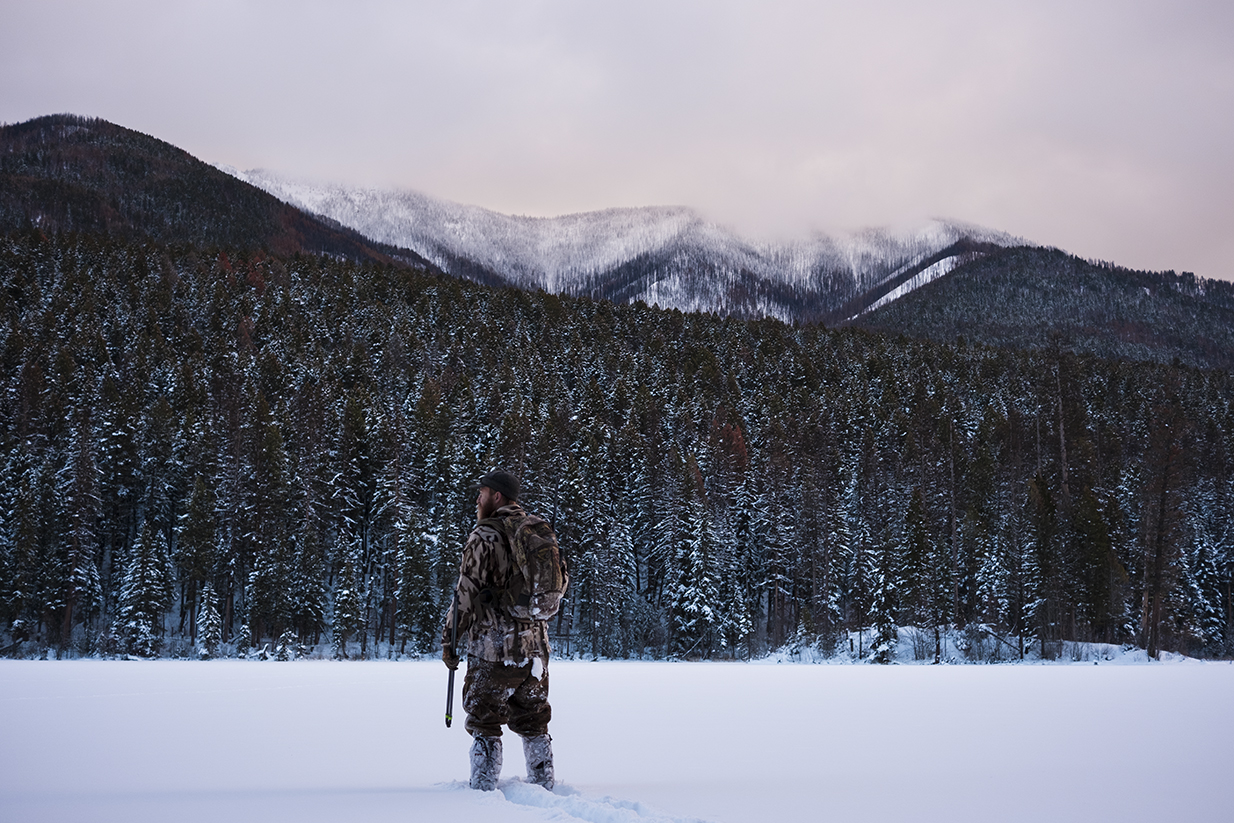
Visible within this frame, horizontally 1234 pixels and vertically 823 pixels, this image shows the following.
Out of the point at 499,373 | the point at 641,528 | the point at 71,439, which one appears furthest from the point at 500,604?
the point at 499,373

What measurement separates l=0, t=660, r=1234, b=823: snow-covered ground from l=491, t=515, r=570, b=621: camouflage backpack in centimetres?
119

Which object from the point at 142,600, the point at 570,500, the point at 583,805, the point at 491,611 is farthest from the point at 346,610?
the point at 583,805

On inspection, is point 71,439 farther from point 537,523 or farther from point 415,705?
point 537,523

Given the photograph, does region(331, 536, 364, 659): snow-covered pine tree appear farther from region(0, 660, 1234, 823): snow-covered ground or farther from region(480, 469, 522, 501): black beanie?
region(480, 469, 522, 501): black beanie

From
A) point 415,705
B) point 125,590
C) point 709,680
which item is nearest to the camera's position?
point 415,705

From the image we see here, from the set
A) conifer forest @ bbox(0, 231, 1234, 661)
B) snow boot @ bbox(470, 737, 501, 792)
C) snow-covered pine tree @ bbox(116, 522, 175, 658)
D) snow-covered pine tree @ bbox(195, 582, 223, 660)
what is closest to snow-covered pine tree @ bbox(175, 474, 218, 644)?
conifer forest @ bbox(0, 231, 1234, 661)

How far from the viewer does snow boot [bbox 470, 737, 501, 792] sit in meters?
5.45

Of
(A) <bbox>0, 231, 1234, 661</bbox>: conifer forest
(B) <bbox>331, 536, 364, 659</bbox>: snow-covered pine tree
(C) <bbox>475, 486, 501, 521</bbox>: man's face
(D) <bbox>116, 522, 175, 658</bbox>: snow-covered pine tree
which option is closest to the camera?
(C) <bbox>475, 486, 501, 521</bbox>: man's face

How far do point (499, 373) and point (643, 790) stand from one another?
73.8m

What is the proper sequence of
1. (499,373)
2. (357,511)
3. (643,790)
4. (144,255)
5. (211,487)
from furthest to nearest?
1. (144,255)
2. (499,373)
3. (357,511)
4. (211,487)
5. (643,790)

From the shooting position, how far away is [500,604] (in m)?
5.86

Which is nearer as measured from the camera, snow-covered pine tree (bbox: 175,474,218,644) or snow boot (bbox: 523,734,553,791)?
snow boot (bbox: 523,734,553,791)

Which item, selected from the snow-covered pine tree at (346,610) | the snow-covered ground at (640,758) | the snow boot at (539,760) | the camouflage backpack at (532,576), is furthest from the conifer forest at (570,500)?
the camouflage backpack at (532,576)

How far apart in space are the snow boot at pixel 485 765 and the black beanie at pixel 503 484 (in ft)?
5.77
